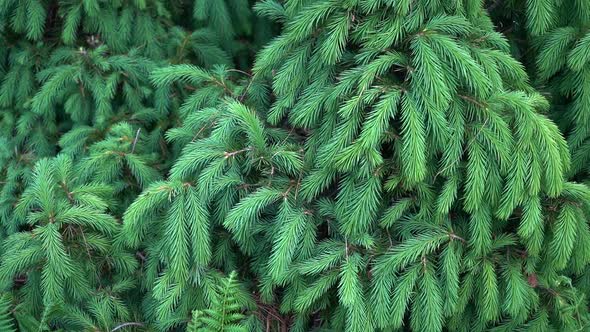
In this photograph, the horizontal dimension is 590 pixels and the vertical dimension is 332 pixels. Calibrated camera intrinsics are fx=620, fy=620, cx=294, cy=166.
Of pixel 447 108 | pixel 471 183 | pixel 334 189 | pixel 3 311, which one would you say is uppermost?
pixel 447 108

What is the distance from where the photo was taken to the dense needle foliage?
2.15m

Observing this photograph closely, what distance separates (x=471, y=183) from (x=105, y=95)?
1790 millimetres

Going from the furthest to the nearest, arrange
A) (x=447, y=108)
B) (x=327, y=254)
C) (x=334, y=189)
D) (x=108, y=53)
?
1. (x=108, y=53)
2. (x=334, y=189)
3. (x=327, y=254)
4. (x=447, y=108)

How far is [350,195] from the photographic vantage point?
7.40 feet

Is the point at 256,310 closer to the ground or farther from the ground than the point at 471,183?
closer to the ground

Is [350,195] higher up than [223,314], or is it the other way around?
[350,195]

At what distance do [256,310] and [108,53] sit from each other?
1.58 meters

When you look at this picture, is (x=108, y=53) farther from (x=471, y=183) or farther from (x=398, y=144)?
(x=471, y=183)

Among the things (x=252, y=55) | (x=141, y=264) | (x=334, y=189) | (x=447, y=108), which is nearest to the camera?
(x=447, y=108)

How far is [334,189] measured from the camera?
2455 mm

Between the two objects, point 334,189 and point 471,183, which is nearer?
point 471,183

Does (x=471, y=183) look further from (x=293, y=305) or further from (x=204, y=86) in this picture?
(x=204, y=86)

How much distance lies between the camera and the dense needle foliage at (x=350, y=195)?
7.04 feet

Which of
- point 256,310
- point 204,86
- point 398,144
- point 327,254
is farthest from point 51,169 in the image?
point 398,144
